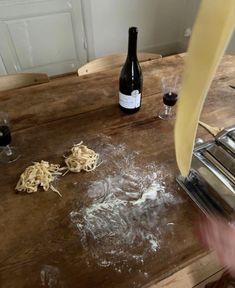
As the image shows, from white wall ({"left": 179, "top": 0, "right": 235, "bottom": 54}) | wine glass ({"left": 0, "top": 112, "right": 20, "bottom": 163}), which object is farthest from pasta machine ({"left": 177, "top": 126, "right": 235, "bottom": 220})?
white wall ({"left": 179, "top": 0, "right": 235, "bottom": 54})

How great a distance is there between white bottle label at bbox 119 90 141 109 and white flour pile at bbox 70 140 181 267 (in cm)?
21

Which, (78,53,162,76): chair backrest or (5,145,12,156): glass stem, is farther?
(78,53,162,76): chair backrest

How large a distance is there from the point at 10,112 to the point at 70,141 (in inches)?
11.9

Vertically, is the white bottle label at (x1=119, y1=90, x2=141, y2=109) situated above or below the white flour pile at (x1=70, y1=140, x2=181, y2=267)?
above

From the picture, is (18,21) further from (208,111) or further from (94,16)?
(208,111)

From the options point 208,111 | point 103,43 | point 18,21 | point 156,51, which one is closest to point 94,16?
point 103,43

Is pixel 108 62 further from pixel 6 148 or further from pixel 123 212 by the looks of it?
pixel 123 212

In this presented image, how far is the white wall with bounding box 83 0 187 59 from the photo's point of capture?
2.29 meters

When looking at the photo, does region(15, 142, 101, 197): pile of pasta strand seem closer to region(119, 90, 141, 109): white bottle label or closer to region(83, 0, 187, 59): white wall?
region(119, 90, 141, 109): white bottle label

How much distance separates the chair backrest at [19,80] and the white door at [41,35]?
46.1 inches

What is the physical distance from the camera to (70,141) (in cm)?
81

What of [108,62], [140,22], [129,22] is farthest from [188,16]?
[108,62]

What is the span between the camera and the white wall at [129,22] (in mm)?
2293

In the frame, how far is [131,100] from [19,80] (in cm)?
64
